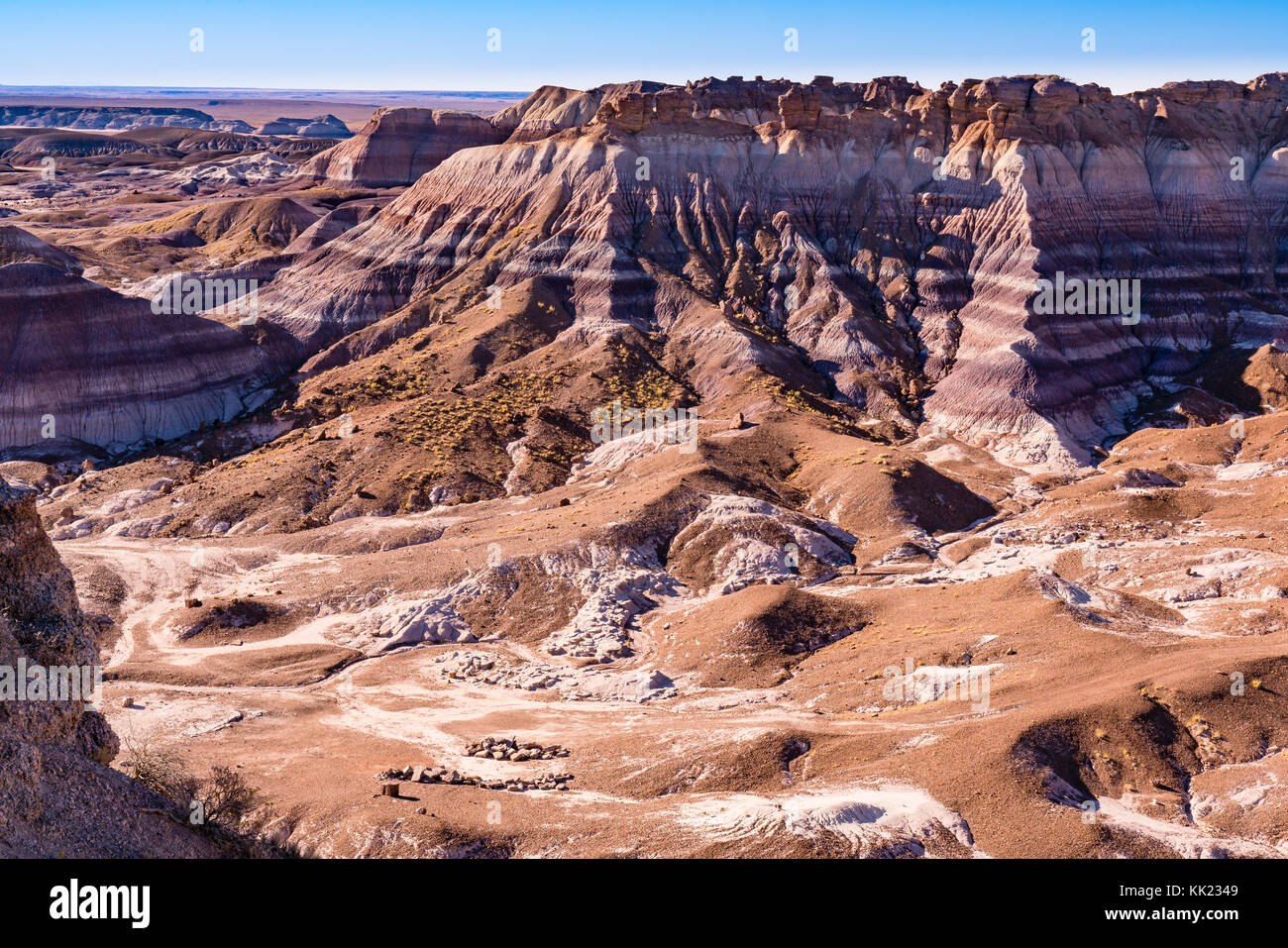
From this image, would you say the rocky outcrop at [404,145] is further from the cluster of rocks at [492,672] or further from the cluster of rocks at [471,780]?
the cluster of rocks at [471,780]

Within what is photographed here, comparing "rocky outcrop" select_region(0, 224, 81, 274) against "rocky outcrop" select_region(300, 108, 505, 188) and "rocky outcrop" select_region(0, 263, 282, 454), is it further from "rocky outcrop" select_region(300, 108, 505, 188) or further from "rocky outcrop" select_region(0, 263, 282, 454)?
"rocky outcrop" select_region(300, 108, 505, 188)

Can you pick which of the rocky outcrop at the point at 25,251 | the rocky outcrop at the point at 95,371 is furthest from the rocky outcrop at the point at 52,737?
the rocky outcrop at the point at 25,251

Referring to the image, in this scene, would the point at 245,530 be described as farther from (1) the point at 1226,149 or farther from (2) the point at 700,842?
(1) the point at 1226,149

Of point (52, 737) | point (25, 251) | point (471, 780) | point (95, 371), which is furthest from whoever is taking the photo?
point (25, 251)

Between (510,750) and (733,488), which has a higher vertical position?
(733,488)

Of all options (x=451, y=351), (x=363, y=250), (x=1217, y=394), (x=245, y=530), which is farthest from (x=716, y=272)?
(x=245, y=530)

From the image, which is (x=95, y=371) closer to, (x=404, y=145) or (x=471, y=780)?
(x=471, y=780)

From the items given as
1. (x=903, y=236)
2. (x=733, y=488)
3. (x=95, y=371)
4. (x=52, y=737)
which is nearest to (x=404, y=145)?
(x=95, y=371)
